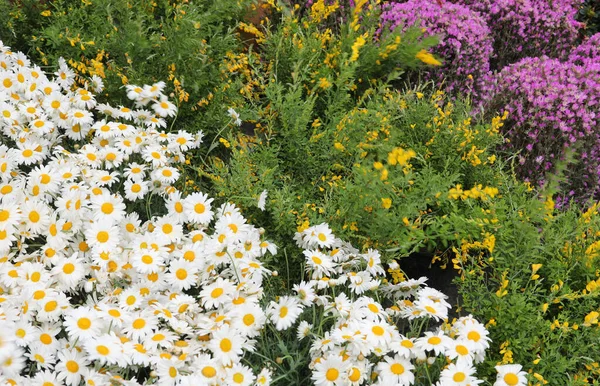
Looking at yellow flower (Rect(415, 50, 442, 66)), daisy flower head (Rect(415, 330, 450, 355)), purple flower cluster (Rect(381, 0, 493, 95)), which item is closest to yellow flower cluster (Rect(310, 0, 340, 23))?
purple flower cluster (Rect(381, 0, 493, 95))

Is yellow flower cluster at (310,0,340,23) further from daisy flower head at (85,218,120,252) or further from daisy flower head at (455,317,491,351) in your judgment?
daisy flower head at (455,317,491,351)

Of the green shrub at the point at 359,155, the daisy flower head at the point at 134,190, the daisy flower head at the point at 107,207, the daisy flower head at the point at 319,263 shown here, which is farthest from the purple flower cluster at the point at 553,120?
the daisy flower head at the point at 107,207

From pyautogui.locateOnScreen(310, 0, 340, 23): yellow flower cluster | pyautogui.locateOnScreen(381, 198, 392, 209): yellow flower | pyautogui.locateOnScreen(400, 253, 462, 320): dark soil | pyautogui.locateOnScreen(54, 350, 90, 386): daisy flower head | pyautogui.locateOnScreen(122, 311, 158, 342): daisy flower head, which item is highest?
pyautogui.locateOnScreen(310, 0, 340, 23): yellow flower cluster

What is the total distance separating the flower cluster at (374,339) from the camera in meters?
2.03

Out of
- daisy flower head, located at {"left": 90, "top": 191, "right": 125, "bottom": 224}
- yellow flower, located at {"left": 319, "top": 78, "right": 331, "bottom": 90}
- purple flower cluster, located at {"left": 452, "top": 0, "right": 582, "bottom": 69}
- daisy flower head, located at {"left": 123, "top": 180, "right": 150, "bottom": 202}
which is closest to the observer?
daisy flower head, located at {"left": 90, "top": 191, "right": 125, "bottom": 224}

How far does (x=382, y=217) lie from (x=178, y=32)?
1505mm

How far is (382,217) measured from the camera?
2555mm

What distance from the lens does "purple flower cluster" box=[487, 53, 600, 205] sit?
3609 mm

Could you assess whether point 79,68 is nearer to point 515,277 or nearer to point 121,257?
point 121,257

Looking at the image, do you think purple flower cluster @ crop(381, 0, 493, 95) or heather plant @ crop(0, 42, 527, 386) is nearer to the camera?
heather plant @ crop(0, 42, 527, 386)

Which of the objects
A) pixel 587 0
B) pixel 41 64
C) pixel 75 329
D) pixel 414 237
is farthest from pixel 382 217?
pixel 587 0

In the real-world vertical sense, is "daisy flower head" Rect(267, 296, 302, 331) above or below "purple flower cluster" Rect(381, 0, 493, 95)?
below

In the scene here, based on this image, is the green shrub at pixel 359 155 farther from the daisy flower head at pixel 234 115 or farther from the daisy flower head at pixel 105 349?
the daisy flower head at pixel 105 349

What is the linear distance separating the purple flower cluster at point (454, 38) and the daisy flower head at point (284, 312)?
235 cm
